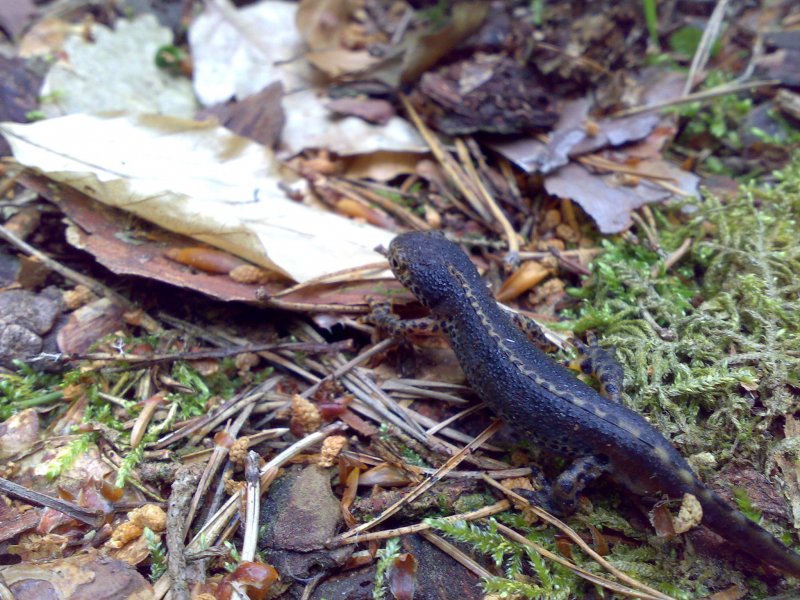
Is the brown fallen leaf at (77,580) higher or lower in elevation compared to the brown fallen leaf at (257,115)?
lower

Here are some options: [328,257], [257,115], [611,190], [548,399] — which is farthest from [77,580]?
[611,190]

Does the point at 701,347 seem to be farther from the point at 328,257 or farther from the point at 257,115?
the point at 257,115

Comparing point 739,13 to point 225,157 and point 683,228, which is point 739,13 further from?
point 225,157

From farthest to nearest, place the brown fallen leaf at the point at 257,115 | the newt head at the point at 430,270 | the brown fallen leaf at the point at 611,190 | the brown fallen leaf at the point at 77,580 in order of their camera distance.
Answer: the brown fallen leaf at the point at 257,115
the brown fallen leaf at the point at 611,190
the newt head at the point at 430,270
the brown fallen leaf at the point at 77,580

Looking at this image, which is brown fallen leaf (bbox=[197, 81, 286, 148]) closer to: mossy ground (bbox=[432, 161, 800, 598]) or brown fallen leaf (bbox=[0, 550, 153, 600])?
mossy ground (bbox=[432, 161, 800, 598])

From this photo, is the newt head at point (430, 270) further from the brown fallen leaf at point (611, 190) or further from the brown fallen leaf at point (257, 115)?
the brown fallen leaf at point (257, 115)

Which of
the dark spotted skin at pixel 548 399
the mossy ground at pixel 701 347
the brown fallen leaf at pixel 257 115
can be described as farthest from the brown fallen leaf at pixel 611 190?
the brown fallen leaf at pixel 257 115

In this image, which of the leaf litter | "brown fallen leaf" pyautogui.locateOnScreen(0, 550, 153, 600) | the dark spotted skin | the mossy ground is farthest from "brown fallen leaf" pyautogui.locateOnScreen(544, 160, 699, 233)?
"brown fallen leaf" pyautogui.locateOnScreen(0, 550, 153, 600)

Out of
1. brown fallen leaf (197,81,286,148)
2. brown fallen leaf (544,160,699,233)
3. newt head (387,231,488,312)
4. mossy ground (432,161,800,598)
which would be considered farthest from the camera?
brown fallen leaf (197,81,286,148)
